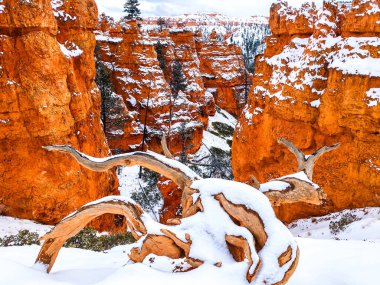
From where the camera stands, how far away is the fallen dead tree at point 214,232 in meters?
3.98

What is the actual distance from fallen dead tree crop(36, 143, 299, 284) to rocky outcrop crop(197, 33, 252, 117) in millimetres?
45504

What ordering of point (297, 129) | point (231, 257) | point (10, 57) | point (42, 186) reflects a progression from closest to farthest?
1. point (231, 257)
2. point (10, 57)
3. point (42, 186)
4. point (297, 129)

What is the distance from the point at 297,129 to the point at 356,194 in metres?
3.49

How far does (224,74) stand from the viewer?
162 feet

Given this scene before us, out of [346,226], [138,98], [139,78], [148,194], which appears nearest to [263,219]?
[346,226]

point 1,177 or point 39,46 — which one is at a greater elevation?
point 39,46

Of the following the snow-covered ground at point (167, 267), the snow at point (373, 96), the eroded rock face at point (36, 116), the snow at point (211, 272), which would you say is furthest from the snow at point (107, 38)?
the snow at point (211, 272)

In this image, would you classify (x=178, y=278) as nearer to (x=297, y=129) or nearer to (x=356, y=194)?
(x=356, y=194)

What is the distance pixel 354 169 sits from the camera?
12.9 metres

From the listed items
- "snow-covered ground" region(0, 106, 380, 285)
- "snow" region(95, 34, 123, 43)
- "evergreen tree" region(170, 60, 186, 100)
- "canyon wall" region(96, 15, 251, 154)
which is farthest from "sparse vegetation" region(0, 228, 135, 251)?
"evergreen tree" region(170, 60, 186, 100)

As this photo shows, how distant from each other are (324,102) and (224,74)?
3704cm

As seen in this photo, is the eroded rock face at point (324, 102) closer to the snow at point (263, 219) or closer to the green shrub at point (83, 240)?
the green shrub at point (83, 240)

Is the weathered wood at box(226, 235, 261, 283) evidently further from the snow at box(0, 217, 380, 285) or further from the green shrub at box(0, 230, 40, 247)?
the green shrub at box(0, 230, 40, 247)

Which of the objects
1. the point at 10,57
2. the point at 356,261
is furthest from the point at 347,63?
the point at 10,57
